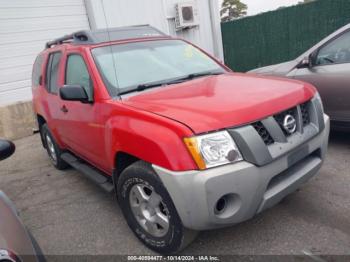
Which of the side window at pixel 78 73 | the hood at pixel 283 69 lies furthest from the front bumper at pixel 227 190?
the hood at pixel 283 69

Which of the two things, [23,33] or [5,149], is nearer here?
[5,149]

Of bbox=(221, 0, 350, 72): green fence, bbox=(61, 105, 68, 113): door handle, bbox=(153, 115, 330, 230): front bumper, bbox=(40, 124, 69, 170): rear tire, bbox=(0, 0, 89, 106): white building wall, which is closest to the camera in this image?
bbox=(153, 115, 330, 230): front bumper

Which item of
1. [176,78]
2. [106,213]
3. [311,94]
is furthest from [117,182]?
[311,94]

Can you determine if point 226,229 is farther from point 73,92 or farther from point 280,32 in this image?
point 280,32

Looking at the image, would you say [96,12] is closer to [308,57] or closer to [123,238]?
[308,57]

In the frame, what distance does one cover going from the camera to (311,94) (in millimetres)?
2947

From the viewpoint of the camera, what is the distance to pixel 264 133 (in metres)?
2.45


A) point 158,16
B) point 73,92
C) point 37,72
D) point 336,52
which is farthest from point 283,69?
point 158,16

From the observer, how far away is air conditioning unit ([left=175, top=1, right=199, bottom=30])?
35.1 ft

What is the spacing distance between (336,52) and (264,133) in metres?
2.52

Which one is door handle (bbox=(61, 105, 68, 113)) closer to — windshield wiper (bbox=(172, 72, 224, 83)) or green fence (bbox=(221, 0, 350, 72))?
windshield wiper (bbox=(172, 72, 224, 83))

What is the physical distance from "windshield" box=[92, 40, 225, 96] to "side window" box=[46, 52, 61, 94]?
1.18 meters

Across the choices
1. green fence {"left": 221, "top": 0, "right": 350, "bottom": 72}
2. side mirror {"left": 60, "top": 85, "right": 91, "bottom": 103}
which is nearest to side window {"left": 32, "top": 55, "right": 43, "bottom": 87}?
side mirror {"left": 60, "top": 85, "right": 91, "bottom": 103}

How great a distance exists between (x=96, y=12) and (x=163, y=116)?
26.9ft
